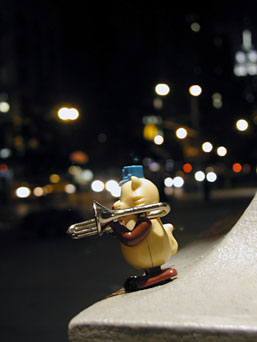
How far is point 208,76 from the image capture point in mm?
11164

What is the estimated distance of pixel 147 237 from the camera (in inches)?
124

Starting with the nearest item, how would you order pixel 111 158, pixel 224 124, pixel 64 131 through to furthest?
pixel 224 124
pixel 64 131
pixel 111 158

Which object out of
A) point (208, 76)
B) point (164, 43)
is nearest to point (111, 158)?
point (164, 43)

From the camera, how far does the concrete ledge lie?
7.86ft

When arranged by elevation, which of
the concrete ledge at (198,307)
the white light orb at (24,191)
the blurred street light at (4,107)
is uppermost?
the blurred street light at (4,107)

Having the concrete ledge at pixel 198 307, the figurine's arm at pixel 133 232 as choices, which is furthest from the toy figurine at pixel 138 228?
the concrete ledge at pixel 198 307

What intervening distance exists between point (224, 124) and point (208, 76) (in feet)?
20.4

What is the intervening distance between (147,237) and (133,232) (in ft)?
0.36

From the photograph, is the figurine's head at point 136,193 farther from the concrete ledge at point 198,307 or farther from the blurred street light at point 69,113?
the blurred street light at point 69,113

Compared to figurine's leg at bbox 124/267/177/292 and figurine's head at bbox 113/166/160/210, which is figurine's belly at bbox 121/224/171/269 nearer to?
figurine's leg at bbox 124/267/177/292

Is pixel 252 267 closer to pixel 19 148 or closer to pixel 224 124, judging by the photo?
pixel 224 124

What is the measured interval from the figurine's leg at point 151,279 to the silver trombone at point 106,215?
0.35 metres

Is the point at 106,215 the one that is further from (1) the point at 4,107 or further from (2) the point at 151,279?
(1) the point at 4,107

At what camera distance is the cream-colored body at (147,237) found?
3156 mm
